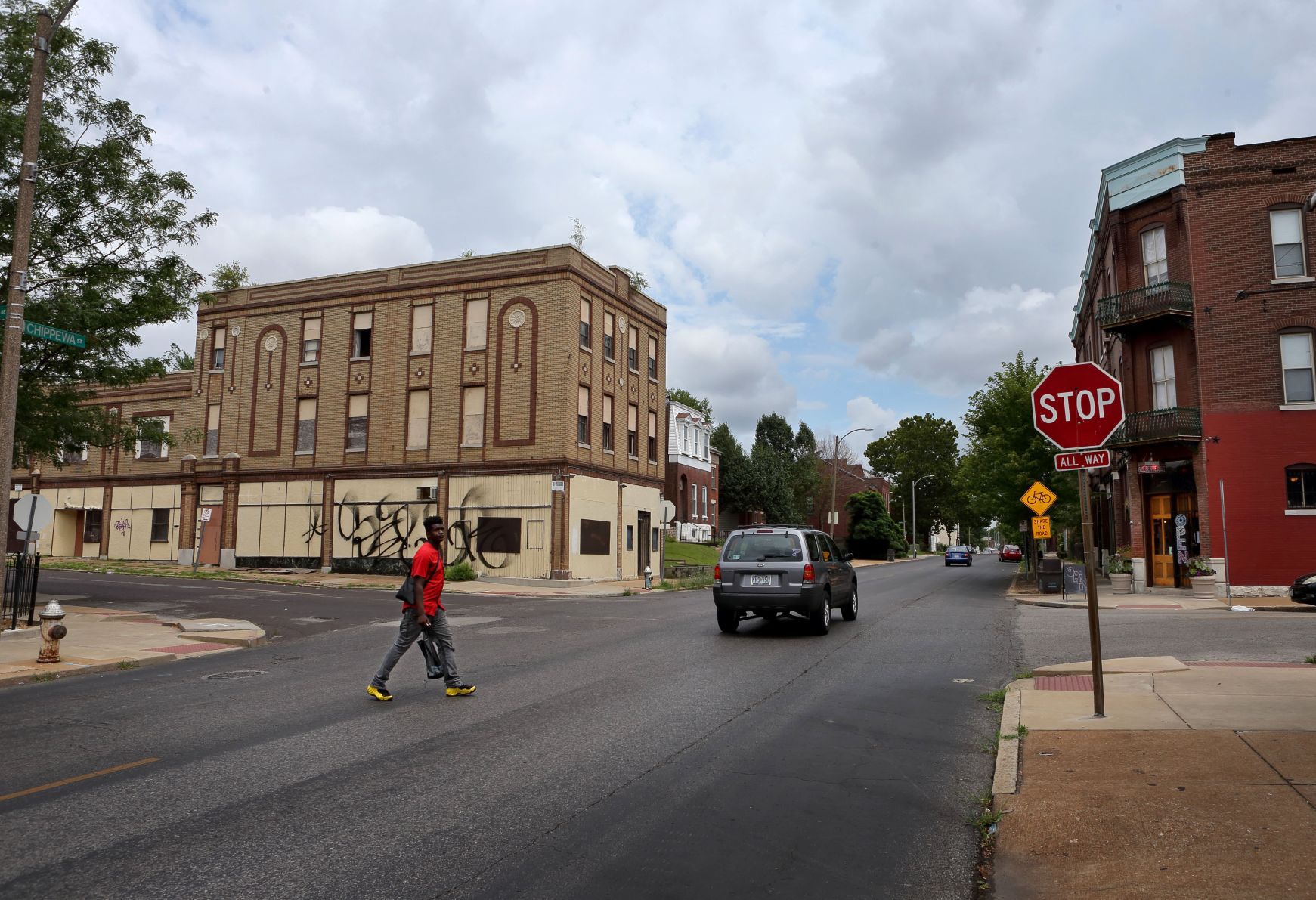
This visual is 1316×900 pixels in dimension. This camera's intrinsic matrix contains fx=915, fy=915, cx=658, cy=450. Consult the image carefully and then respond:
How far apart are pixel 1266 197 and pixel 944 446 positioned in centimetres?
6599

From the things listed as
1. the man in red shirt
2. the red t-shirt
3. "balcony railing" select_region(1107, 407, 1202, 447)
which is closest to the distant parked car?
"balcony railing" select_region(1107, 407, 1202, 447)

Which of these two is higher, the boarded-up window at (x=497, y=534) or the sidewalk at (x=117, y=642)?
the boarded-up window at (x=497, y=534)

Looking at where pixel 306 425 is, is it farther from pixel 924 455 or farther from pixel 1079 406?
pixel 924 455

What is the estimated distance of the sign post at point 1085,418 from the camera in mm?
7453

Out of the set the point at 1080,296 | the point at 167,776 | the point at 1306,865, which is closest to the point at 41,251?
the point at 167,776

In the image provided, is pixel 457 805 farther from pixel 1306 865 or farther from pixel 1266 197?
pixel 1266 197

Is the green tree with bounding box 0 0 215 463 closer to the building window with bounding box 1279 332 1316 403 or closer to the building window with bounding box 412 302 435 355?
the building window with bounding box 412 302 435 355

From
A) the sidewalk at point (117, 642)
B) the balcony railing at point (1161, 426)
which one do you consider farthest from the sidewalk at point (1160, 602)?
the sidewalk at point (117, 642)

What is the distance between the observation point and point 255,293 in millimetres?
38562

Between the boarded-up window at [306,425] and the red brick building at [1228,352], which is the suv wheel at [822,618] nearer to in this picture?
the red brick building at [1228,352]

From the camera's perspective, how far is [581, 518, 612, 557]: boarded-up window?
108 feet

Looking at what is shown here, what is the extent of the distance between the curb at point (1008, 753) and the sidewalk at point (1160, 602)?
1267cm

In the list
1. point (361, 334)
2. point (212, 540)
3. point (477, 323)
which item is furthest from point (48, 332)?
point (212, 540)

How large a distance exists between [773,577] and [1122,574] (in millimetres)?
17393
